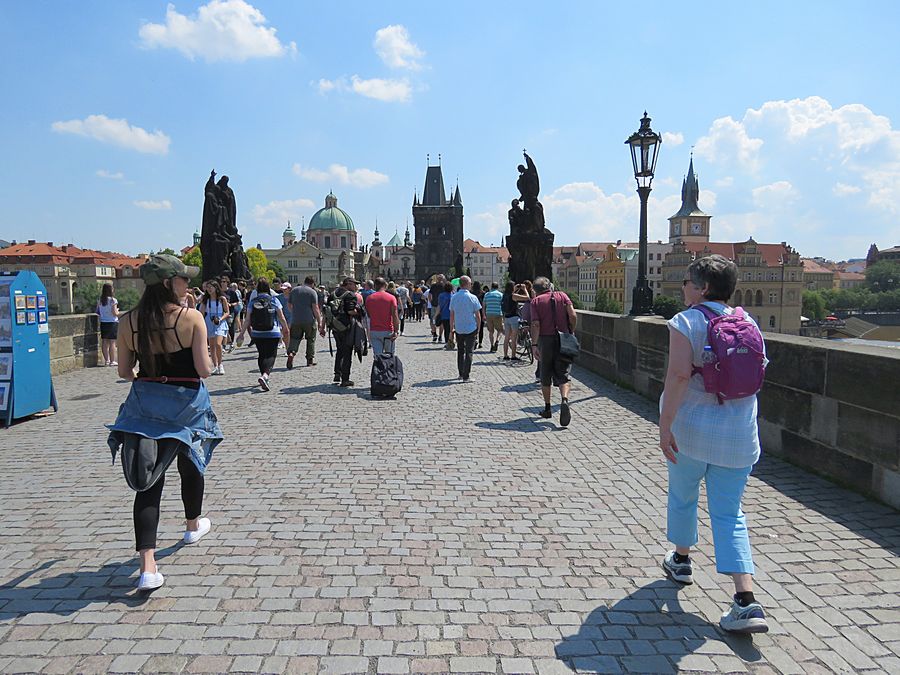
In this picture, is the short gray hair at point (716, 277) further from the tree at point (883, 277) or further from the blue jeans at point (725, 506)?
the tree at point (883, 277)

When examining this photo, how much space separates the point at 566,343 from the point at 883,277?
155m

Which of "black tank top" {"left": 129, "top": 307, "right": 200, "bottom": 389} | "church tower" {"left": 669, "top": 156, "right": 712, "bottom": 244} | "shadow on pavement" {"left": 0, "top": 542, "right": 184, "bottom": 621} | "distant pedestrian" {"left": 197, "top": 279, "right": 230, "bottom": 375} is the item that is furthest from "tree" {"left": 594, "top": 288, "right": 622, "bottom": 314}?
"shadow on pavement" {"left": 0, "top": 542, "right": 184, "bottom": 621}

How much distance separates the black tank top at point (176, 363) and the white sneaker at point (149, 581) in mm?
1002

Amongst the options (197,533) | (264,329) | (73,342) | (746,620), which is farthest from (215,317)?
(746,620)

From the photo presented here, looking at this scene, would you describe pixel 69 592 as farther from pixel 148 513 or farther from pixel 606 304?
pixel 606 304

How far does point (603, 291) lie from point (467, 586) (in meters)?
118

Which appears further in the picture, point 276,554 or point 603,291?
point 603,291

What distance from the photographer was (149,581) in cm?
349

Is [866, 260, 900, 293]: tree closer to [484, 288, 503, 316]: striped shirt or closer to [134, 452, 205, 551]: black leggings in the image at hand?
[484, 288, 503, 316]: striped shirt

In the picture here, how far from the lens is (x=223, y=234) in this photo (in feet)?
86.3

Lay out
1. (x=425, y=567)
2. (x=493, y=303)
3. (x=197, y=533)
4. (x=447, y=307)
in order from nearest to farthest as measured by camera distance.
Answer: (x=425, y=567) → (x=197, y=533) → (x=493, y=303) → (x=447, y=307)

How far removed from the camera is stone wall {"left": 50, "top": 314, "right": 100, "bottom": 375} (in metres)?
12.9

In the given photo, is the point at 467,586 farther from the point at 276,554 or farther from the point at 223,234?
the point at 223,234

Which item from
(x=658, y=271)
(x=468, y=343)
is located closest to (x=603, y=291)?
(x=658, y=271)
